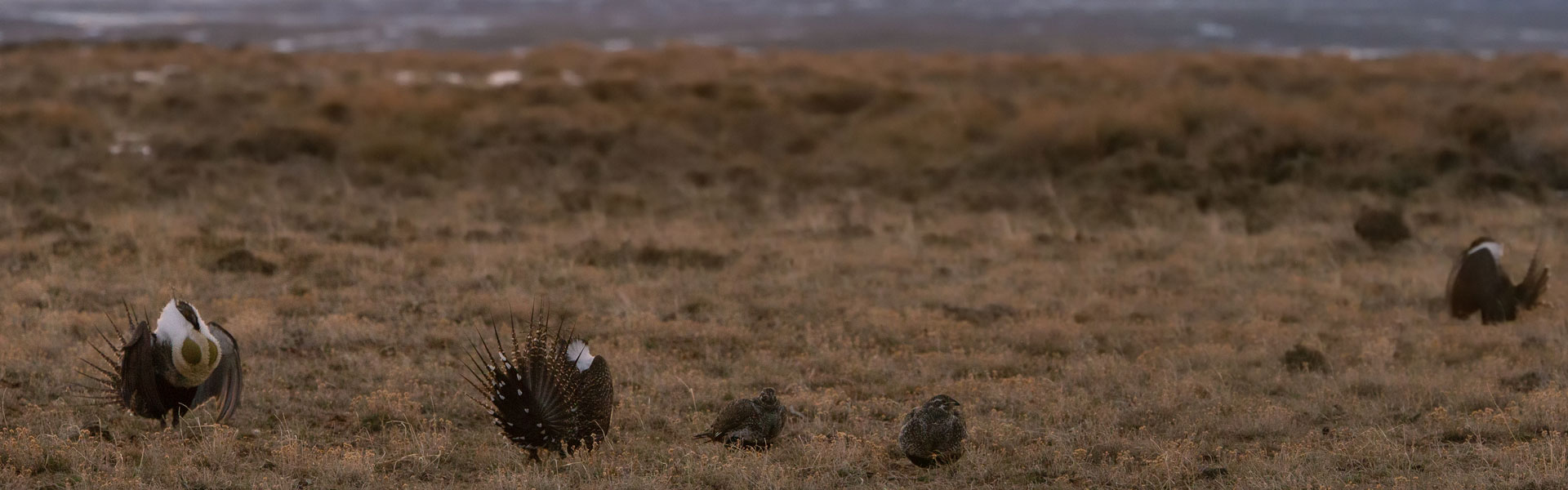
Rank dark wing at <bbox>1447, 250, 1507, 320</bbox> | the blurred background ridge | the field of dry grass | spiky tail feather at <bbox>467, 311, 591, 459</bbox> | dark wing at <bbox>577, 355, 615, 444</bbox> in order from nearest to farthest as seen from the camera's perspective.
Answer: spiky tail feather at <bbox>467, 311, 591, 459</bbox>, dark wing at <bbox>577, 355, 615, 444</bbox>, the field of dry grass, dark wing at <bbox>1447, 250, 1507, 320</bbox>, the blurred background ridge

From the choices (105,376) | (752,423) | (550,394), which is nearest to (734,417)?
(752,423)

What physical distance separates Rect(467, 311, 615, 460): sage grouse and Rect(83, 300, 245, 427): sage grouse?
1254mm

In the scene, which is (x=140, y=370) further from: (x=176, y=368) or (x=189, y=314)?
(x=189, y=314)

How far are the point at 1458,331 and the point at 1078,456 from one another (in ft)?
13.4

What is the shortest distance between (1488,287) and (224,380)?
8041 mm

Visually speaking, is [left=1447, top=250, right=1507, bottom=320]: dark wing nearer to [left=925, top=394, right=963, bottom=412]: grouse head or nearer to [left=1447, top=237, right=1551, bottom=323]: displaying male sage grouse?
[left=1447, top=237, right=1551, bottom=323]: displaying male sage grouse

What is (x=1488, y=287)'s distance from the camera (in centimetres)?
873

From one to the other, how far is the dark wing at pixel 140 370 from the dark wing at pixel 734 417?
8.03ft

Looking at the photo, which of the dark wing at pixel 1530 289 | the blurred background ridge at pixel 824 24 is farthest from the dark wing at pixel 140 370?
the blurred background ridge at pixel 824 24

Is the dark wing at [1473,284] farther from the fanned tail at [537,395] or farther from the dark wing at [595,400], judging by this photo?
the fanned tail at [537,395]

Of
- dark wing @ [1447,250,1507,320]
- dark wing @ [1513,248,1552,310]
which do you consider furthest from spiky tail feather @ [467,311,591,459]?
dark wing @ [1513,248,1552,310]

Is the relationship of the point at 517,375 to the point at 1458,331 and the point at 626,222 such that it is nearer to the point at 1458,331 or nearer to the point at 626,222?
the point at 1458,331

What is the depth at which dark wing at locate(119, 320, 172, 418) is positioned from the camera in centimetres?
542

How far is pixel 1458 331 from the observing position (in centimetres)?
847
